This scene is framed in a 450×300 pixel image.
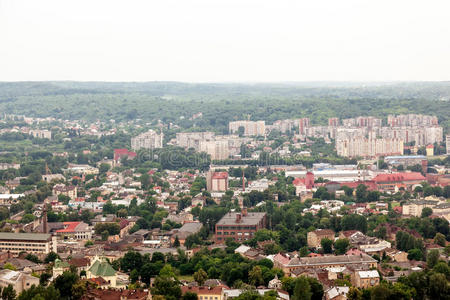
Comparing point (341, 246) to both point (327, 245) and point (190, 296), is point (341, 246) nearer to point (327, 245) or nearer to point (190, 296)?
point (327, 245)

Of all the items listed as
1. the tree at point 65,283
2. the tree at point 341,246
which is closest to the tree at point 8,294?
the tree at point 65,283

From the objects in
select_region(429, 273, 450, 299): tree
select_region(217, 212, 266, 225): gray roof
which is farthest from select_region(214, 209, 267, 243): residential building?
select_region(429, 273, 450, 299): tree

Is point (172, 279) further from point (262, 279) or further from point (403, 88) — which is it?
point (403, 88)

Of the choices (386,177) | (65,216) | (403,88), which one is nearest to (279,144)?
(386,177)

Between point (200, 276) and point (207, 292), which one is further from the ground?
point (207, 292)

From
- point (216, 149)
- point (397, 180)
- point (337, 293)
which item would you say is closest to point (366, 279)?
point (337, 293)

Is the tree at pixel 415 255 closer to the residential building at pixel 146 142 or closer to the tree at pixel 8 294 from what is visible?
the tree at pixel 8 294

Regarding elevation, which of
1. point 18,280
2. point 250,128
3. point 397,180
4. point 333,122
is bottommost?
point 250,128
